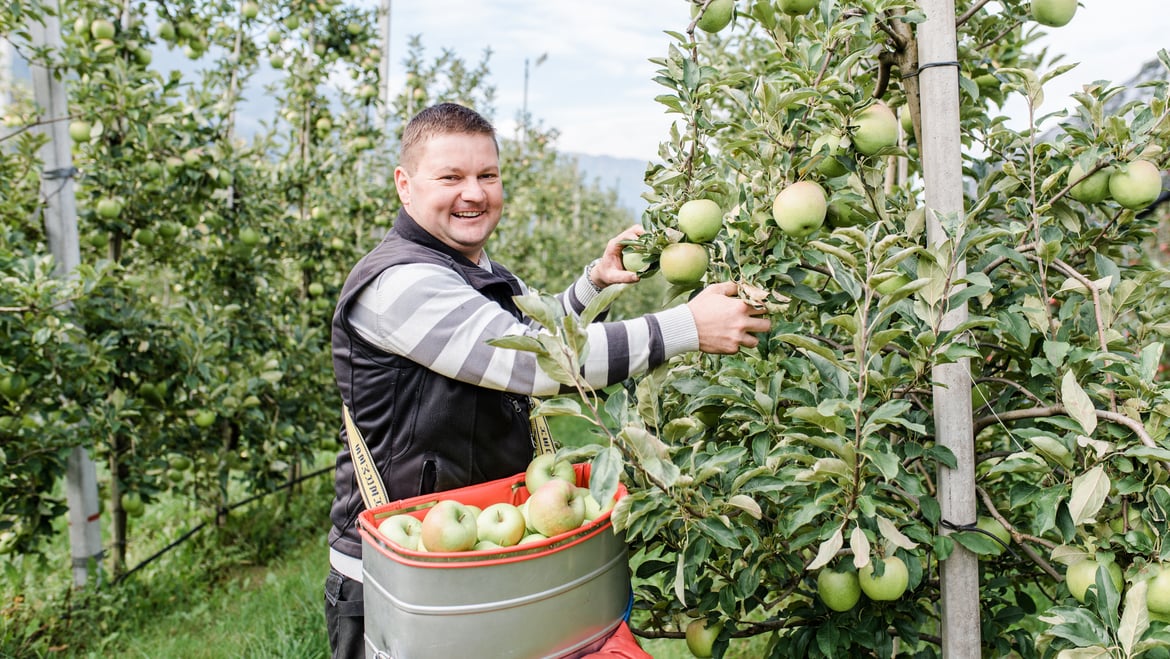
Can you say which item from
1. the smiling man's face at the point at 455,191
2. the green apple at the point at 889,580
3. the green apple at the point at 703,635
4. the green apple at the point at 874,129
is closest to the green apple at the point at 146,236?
A: the smiling man's face at the point at 455,191

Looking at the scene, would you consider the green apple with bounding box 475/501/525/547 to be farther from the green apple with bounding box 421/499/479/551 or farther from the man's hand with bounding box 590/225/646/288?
the man's hand with bounding box 590/225/646/288

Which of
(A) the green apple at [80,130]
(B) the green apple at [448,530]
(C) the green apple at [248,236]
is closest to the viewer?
(B) the green apple at [448,530]

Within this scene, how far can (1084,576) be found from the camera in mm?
1161

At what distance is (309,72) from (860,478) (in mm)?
4417

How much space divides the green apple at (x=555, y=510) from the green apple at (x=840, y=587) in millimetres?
428

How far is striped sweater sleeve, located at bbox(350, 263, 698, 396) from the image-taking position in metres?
1.41

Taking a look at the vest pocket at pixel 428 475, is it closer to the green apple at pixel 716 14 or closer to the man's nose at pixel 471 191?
the man's nose at pixel 471 191

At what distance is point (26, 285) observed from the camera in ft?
8.43

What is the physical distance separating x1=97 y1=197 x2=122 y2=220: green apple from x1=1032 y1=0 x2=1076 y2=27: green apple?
342 centimetres

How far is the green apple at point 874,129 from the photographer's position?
1356 millimetres

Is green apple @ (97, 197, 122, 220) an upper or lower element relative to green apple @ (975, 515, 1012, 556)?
upper

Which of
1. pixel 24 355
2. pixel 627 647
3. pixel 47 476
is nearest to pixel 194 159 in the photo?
pixel 24 355

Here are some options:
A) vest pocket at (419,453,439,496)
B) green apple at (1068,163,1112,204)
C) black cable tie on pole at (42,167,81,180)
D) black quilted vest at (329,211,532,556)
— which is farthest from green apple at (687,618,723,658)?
black cable tie on pole at (42,167,81,180)

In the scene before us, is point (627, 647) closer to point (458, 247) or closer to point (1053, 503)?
point (1053, 503)
